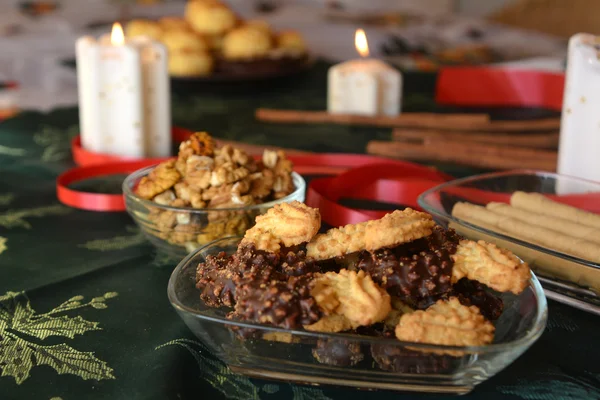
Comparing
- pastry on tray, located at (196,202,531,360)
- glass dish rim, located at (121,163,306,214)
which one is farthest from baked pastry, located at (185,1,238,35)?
pastry on tray, located at (196,202,531,360)

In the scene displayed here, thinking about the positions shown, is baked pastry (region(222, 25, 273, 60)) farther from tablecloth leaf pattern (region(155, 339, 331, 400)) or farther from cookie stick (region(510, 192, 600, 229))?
tablecloth leaf pattern (region(155, 339, 331, 400))

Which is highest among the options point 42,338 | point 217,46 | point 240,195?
point 217,46

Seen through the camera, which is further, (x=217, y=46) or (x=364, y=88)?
(x=217, y=46)

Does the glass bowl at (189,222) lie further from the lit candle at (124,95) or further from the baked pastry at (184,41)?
the baked pastry at (184,41)

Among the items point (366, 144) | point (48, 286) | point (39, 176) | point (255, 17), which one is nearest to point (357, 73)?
point (366, 144)

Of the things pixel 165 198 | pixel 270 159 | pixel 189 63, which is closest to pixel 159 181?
pixel 165 198

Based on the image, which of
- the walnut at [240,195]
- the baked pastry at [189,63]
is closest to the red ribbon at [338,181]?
the walnut at [240,195]

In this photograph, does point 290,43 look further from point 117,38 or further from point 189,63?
point 117,38
